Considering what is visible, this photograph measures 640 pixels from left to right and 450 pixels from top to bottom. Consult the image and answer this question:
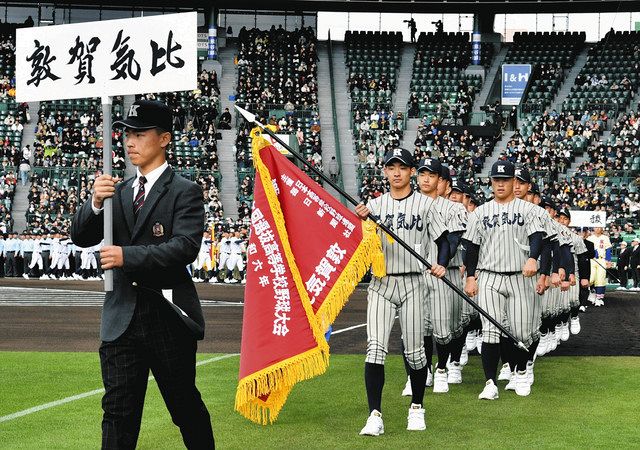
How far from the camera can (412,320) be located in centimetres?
991

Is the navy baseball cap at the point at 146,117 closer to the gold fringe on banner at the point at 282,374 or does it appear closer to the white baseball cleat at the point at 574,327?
the gold fringe on banner at the point at 282,374

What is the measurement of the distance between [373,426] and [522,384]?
335cm

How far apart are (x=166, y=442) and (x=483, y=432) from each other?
2.69 metres

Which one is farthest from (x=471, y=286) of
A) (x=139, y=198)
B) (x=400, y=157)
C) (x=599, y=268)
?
(x=599, y=268)

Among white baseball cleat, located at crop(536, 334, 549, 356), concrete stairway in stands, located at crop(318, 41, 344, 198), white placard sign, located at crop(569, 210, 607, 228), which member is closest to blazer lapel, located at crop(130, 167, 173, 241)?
white baseball cleat, located at crop(536, 334, 549, 356)

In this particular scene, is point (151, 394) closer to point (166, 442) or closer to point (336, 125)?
point (166, 442)

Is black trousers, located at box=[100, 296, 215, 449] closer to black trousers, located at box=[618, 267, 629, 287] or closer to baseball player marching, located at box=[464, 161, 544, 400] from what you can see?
baseball player marching, located at box=[464, 161, 544, 400]

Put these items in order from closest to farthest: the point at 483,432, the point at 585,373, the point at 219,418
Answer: the point at 483,432 → the point at 219,418 → the point at 585,373

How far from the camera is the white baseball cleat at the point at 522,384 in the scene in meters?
12.3

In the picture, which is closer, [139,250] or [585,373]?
[139,250]

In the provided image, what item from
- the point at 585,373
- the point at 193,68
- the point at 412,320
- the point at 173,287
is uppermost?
the point at 193,68

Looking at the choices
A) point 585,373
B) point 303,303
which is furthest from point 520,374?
point 303,303

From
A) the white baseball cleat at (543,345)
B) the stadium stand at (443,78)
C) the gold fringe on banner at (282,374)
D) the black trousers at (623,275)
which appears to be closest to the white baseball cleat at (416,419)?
the gold fringe on banner at (282,374)

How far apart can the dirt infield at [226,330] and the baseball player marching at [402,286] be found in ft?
20.3
